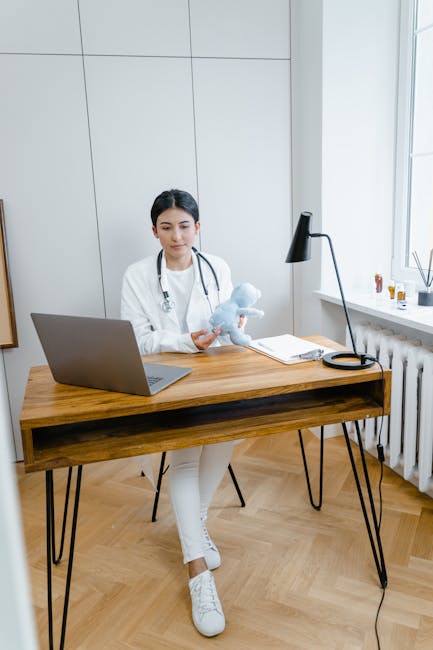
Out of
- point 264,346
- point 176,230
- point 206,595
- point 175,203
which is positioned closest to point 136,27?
point 175,203

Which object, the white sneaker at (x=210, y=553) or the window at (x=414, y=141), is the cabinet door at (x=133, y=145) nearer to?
the window at (x=414, y=141)

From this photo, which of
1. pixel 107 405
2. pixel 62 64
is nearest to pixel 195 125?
pixel 62 64

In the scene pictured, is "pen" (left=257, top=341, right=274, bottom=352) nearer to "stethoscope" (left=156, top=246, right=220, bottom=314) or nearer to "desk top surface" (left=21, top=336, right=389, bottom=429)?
"desk top surface" (left=21, top=336, right=389, bottom=429)

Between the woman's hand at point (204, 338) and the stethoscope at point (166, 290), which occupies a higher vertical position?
the stethoscope at point (166, 290)

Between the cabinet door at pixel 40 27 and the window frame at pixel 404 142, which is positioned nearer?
the cabinet door at pixel 40 27

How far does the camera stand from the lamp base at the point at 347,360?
1.61m

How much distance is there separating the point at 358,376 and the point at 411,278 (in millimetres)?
1417

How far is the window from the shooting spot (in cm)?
263

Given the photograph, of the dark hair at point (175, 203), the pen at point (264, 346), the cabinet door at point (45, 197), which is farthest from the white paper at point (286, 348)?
the cabinet door at point (45, 197)

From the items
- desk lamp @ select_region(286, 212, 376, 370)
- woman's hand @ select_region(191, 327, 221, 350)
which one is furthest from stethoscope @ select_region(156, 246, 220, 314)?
desk lamp @ select_region(286, 212, 376, 370)

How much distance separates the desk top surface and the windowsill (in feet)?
2.19

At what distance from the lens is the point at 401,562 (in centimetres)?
192

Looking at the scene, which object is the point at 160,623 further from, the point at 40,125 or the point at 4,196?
the point at 40,125

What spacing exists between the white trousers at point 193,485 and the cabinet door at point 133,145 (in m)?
1.15
